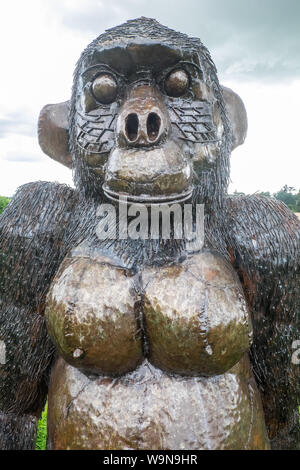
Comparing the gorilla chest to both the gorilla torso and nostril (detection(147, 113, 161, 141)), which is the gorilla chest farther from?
nostril (detection(147, 113, 161, 141))

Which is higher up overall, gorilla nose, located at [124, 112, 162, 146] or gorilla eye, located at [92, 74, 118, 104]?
gorilla eye, located at [92, 74, 118, 104]

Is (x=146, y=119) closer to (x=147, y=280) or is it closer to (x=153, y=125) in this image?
(x=153, y=125)

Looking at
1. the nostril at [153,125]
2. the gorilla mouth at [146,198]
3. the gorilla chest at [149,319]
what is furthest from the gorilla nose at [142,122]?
the gorilla chest at [149,319]

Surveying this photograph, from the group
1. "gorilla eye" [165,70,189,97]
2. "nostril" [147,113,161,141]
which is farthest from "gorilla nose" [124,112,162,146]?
"gorilla eye" [165,70,189,97]

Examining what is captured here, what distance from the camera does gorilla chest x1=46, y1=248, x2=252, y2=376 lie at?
36.9 inches

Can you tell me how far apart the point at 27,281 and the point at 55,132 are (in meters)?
0.46

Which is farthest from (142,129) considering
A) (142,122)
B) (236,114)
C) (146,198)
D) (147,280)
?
(236,114)

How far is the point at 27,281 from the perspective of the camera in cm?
119

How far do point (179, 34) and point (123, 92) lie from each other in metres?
0.22

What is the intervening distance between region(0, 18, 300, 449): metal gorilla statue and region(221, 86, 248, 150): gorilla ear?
0.25 feet

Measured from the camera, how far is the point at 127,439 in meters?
0.92

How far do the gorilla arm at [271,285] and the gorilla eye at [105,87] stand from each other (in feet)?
1.57
